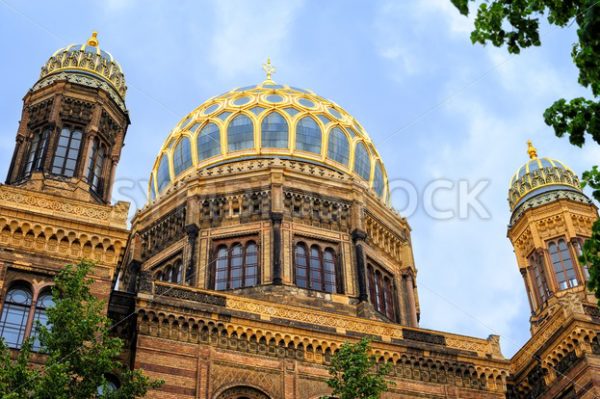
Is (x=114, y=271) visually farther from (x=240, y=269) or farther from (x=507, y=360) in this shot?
(x=507, y=360)

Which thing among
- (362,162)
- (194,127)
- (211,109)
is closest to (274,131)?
(211,109)

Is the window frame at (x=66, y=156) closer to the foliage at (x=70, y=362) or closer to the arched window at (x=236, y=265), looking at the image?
the arched window at (x=236, y=265)

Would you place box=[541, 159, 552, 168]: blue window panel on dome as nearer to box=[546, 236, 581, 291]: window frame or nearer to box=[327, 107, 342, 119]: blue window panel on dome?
box=[546, 236, 581, 291]: window frame

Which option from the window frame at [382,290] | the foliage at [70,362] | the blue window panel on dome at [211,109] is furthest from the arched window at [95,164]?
the window frame at [382,290]

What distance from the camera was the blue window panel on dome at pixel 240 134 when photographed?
116ft

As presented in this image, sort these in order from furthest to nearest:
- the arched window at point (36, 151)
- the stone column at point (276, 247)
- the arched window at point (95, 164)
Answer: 1. the stone column at point (276, 247)
2. the arched window at point (95, 164)
3. the arched window at point (36, 151)

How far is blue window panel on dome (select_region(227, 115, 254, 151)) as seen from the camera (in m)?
35.3

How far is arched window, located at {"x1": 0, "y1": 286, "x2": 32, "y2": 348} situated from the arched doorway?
5.68m

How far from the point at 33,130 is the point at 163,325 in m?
9.28

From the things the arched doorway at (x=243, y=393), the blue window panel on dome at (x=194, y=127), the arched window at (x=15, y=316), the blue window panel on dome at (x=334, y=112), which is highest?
the blue window panel on dome at (x=334, y=112)

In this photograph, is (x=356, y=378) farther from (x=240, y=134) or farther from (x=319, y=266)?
(x=240, y=134)

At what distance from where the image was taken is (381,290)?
108ft

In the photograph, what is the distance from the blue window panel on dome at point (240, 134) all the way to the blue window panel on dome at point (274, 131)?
0.57 meters

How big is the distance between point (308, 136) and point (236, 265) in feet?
25.5
